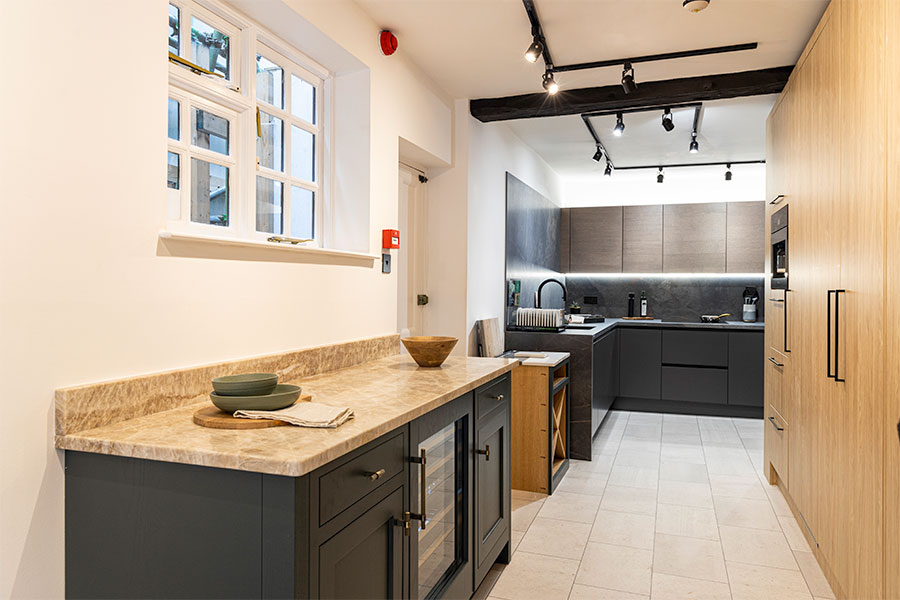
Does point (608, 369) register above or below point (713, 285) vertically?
below

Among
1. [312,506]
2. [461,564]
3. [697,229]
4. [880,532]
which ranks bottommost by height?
[461,564]

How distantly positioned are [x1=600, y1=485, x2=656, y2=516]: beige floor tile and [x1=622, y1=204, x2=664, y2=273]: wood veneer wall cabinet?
3.50 metres

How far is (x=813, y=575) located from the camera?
2611mm

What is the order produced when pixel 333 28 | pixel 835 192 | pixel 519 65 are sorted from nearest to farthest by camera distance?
pixel 835 192
pixel 333 28
pixel 519 65

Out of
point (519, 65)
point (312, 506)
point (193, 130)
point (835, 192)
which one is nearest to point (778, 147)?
point (835, 192)

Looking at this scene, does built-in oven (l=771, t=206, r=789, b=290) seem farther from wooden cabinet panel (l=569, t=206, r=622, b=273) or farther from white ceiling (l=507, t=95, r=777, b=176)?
wooden cabinet panel (l=569, t=206, r=622, b=273)

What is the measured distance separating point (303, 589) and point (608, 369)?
15.3ft

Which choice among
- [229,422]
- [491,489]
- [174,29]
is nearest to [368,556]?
[229,422]

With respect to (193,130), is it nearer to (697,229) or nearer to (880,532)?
(880,532)

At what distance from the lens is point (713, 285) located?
22.2 ft

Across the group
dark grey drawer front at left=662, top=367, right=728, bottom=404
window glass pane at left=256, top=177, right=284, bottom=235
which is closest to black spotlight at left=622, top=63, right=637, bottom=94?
window glass pane at left=256, top=177, right=284, bottom=235

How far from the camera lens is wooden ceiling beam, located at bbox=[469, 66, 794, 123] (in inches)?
136

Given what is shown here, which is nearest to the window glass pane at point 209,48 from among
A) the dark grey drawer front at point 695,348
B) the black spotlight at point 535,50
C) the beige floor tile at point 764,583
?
the black spotlight at point 535,50

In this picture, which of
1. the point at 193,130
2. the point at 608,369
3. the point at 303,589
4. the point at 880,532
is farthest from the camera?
the point at 608,369
